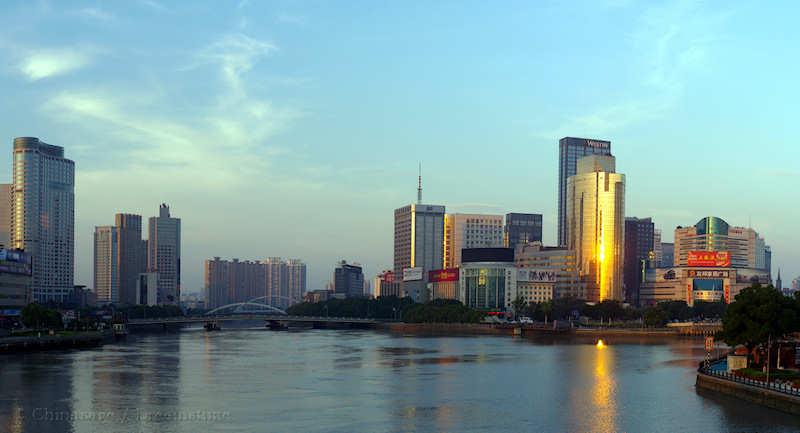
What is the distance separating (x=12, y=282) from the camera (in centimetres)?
18862

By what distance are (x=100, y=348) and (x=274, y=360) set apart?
151ft

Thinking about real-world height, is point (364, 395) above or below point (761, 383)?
below

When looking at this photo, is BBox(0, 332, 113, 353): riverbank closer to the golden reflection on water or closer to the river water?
the river water

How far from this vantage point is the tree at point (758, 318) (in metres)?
82.9

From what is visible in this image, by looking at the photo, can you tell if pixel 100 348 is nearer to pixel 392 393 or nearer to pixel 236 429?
pixel 392 393

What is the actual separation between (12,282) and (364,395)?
129 metres

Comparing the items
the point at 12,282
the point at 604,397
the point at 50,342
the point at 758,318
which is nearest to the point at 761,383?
the point at 758,318

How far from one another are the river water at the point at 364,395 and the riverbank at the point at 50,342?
698 cm

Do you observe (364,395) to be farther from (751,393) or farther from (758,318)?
(758,318)

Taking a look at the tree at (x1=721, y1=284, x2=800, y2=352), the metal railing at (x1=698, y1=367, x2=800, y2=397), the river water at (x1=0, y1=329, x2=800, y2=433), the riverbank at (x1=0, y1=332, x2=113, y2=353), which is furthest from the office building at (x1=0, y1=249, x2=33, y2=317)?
the metal railing at (x1=698, y1=367, x2=800, y2=397)

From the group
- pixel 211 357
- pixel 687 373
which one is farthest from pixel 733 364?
pixel 211 357

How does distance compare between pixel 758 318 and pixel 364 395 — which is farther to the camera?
pixel 758 318

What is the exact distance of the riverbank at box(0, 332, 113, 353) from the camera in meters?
135

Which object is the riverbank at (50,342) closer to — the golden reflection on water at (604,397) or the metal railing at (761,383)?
the golden reflection on water at (604,397)
